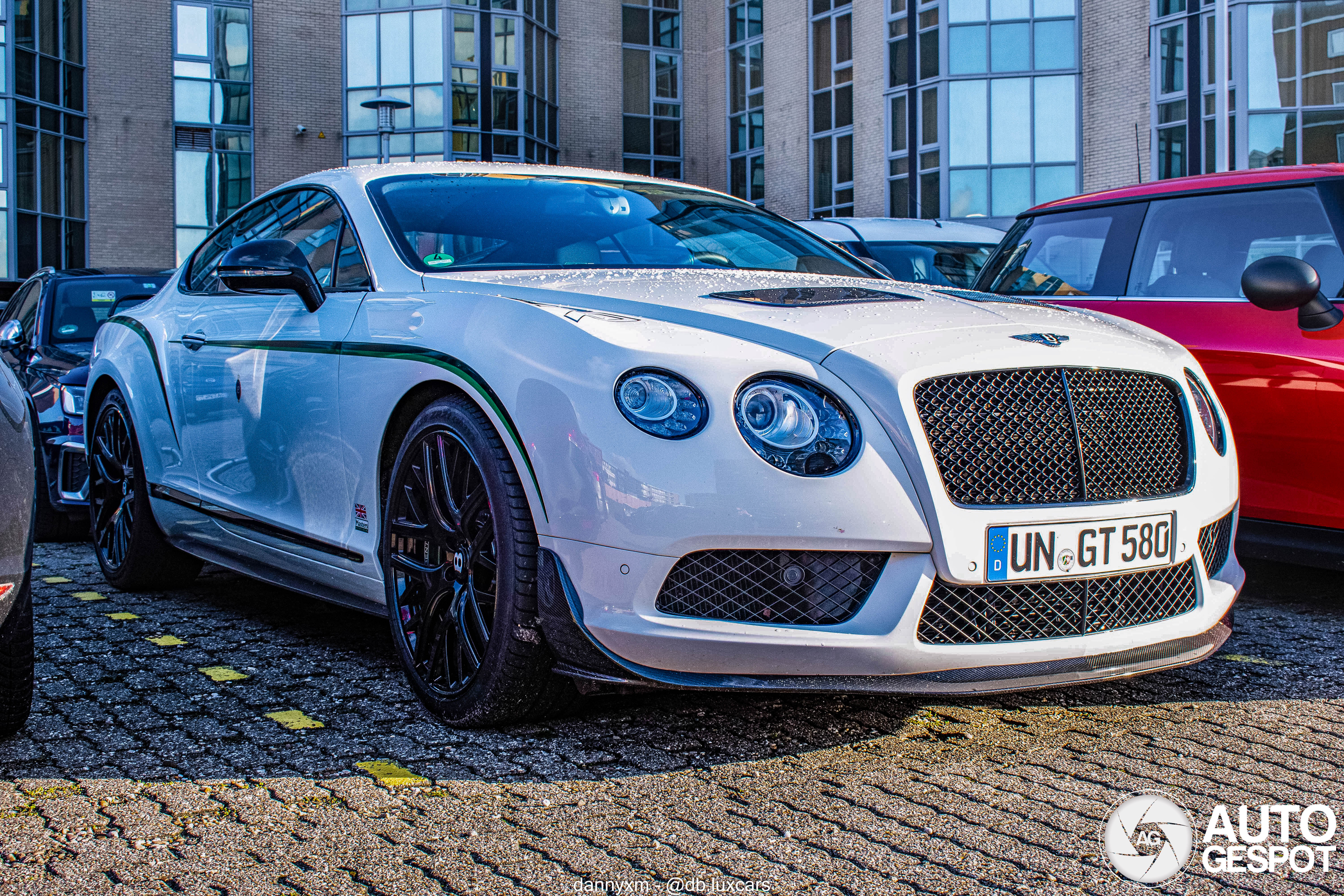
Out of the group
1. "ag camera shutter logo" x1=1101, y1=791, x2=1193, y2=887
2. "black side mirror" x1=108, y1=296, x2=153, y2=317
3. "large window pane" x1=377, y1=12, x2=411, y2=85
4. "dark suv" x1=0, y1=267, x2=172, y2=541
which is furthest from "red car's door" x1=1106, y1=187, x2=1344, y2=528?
"large window pane" x1=377, y1=12, x2=411, y2=85

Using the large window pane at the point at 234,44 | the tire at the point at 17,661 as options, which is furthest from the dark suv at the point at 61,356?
the large window pane at the point at 234,44

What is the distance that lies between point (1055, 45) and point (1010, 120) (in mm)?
1695

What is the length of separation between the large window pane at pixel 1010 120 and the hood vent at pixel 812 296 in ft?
81.9

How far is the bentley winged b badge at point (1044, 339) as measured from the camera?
10.6 ft

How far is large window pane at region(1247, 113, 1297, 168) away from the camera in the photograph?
2228 cm

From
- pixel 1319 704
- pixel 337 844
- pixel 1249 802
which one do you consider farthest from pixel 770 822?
pixel 1319 704

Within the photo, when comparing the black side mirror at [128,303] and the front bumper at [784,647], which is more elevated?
the black side mirror at [128,303]

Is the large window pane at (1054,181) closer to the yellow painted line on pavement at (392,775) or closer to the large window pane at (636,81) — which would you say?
the large window pane at (636,81)

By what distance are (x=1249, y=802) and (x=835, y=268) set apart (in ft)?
7.31

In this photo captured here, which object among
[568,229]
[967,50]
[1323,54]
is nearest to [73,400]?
[568,229]

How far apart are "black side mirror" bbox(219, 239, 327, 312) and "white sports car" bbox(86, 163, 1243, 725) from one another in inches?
0.6

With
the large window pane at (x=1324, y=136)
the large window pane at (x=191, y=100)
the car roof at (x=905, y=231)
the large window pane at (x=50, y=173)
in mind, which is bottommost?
the car roof at (x=905, y=231)

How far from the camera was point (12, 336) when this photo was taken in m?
8.37

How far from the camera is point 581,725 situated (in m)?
3.50
